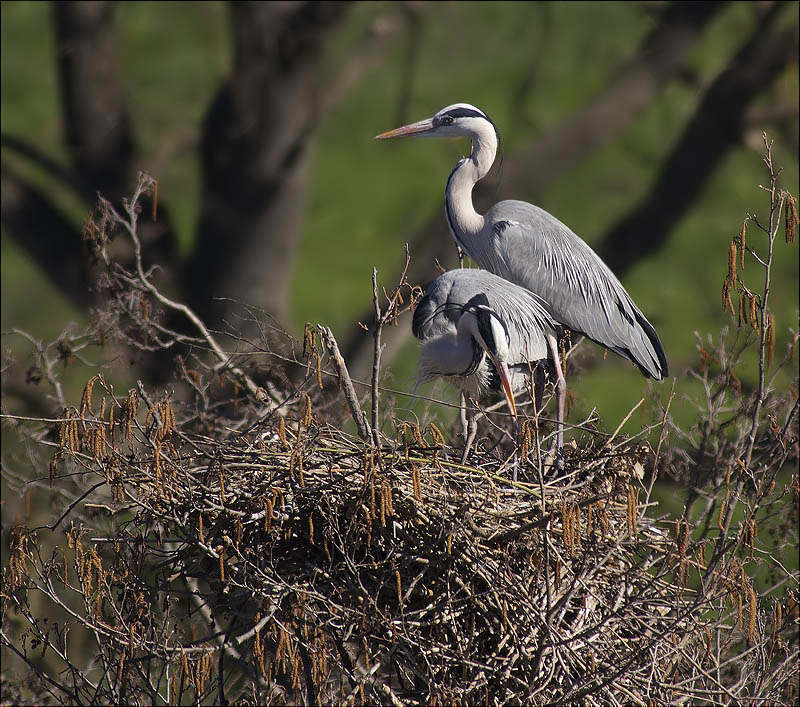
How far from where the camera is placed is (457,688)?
2.92 m

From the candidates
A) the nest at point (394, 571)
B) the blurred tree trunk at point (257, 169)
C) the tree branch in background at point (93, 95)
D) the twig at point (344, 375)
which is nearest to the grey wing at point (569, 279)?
the nest at point (394, 571)

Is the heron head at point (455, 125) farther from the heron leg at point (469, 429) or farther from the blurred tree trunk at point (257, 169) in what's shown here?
the blurred tree trunk at point (257, 169)

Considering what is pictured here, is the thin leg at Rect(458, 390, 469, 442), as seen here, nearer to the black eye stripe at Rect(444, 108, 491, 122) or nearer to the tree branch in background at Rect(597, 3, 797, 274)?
the black eye stripe at Rect(444, 108, 491, 122)

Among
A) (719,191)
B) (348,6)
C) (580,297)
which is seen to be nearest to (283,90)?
(348,6)

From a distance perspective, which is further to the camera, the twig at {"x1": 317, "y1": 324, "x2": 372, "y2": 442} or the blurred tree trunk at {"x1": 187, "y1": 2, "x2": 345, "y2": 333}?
the blurred tree trunk at {"x1": 187, "y1": 2, "x2": 345, "y2": 333}

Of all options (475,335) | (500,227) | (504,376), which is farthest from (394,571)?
(500,227)

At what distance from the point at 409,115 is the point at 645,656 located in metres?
6.17

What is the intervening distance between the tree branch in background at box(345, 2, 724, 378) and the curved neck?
358 cm

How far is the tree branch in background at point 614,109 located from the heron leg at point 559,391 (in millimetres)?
4249

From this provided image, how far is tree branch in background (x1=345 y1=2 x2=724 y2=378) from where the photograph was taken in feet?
28.2

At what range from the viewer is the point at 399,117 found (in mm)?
8664

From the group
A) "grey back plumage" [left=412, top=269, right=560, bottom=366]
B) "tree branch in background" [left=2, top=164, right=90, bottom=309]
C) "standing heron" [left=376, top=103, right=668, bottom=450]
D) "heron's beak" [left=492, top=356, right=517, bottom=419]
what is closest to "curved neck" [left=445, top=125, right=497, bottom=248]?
"standing heron" [left=376, top=103, right=668, bottom=450]

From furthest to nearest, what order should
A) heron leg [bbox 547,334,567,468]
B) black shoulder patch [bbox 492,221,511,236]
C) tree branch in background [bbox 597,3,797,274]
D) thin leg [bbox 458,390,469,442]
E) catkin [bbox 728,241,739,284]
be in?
tree branch in background [bbox 597,3,797,274], black shoulder patch [bbox 492,221,511,236], thin leg [bbox 458,390,469,442], heron leg [bbox 547,334,567,468], catkin [bbox 728,241,739,284]

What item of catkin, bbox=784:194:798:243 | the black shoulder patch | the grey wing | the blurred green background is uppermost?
catkin, bbox=784:194:798:243
